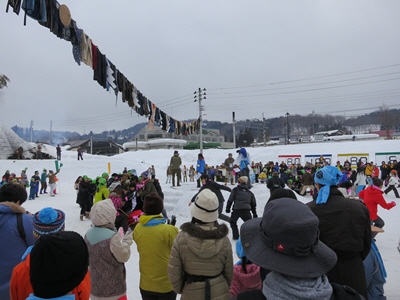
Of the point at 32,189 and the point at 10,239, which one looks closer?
the point at 10,239

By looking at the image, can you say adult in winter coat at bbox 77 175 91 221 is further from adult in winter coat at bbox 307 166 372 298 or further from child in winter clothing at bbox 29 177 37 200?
adult in winter coat at bbox 307 166 372 298

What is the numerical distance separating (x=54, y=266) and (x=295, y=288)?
138cm

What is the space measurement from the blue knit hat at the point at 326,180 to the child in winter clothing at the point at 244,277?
0.96 meters

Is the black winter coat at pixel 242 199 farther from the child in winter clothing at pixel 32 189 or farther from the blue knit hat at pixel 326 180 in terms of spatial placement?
→ the child in winter clothing at pixel 32 189

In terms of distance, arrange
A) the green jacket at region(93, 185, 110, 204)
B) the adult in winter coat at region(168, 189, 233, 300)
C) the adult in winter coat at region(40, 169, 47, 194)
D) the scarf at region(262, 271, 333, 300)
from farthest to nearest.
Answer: the adult in winter coat at region(40, 169, 47, 194)
the green jacket at region(93, 185, 110, 204)
the adult in winter coat at region(168, 189, 233, 300)
the scarf at region(262, 271, 333, 300)

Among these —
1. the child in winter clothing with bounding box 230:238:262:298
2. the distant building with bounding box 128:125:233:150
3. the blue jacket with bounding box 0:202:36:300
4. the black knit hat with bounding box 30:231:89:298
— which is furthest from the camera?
the distant building with bounding box 128:125:233:150

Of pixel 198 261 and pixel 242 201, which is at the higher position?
pixel 198 261

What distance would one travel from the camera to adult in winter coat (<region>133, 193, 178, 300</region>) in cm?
335

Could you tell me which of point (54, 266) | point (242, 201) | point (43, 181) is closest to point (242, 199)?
point (242, 201)

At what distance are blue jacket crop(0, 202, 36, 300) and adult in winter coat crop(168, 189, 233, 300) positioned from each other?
1629mm

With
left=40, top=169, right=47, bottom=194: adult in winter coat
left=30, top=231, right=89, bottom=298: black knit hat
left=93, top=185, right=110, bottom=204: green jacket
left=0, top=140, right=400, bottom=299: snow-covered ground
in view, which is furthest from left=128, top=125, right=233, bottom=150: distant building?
left=30, top=231, right=89, bottom=298: black knit hat

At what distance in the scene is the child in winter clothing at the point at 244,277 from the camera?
2.78m

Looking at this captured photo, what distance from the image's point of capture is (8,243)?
9.82 feet

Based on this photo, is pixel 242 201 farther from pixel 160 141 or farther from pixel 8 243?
pixel 160 141
